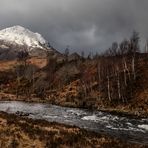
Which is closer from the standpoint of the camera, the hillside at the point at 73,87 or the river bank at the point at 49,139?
the river bank at the point at 49,139

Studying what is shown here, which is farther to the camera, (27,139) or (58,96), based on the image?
(58,96)

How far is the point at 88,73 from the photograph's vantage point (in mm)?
134625

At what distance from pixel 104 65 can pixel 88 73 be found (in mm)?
10515

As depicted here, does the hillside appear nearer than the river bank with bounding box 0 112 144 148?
No

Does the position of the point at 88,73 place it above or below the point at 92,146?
above

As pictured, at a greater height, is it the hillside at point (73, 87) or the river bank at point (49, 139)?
the hillside at point (73, 87)

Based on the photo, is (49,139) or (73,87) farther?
(73,87)

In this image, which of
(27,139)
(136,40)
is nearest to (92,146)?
(27,139)

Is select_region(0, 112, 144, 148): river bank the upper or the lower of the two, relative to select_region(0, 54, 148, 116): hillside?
lower

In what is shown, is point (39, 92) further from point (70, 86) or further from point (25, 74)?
point (25, 74)

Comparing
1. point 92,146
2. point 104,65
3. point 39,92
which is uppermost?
point 104,65

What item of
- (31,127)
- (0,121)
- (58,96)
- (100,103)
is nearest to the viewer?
(31,127)

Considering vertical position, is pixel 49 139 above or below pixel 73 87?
below

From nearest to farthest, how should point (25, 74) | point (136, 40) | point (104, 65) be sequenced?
point (136, 40), point (104, 65), point (25, 74)
